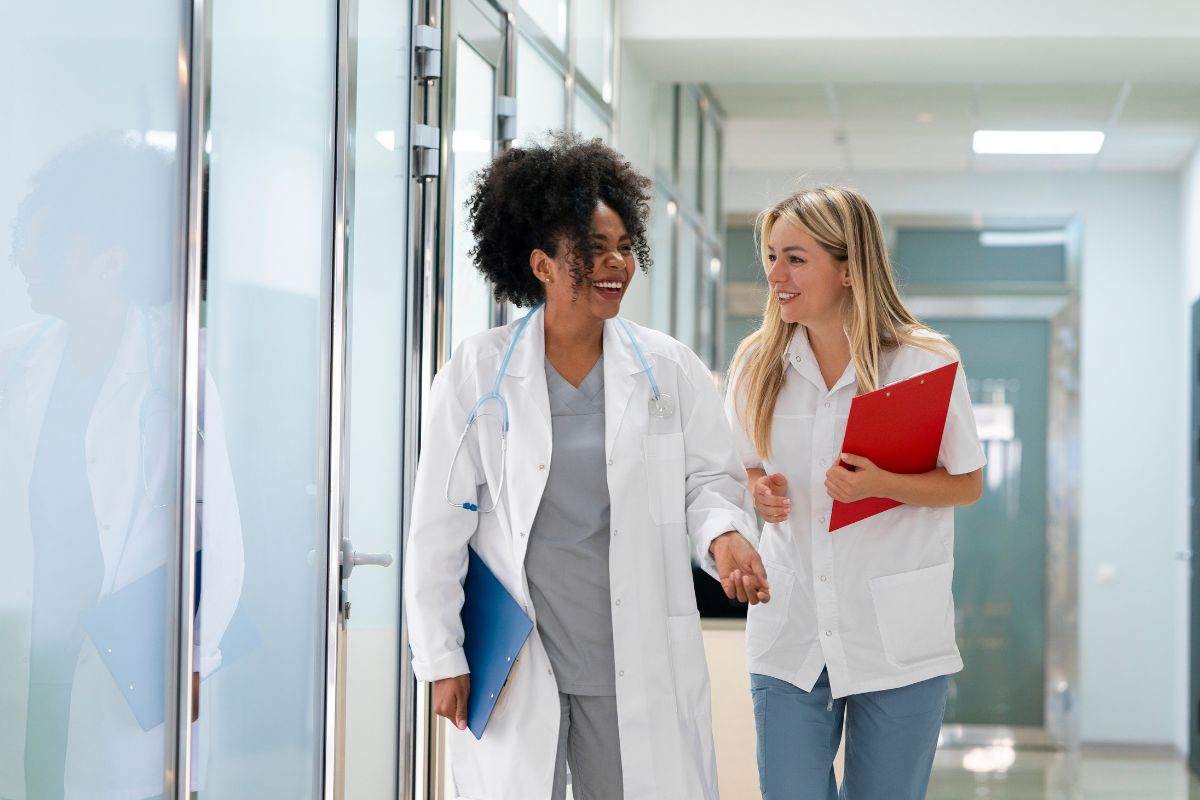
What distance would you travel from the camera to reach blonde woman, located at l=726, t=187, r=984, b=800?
2.08 m

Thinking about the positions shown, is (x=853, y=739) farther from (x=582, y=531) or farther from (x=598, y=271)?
(x=598, y=271)

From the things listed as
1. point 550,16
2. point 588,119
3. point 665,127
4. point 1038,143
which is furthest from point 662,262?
point 1038,143

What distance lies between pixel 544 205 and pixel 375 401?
2.27ft

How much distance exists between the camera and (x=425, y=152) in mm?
2645

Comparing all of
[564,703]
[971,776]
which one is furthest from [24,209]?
[971,776]

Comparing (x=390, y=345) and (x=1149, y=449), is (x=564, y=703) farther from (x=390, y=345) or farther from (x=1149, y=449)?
(x=1149, y=449)

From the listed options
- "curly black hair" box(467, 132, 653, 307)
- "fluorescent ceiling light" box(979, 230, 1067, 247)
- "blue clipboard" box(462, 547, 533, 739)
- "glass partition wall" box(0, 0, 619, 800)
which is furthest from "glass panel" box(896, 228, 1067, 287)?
"blue clipboard" box(462, 547, 533, 739)

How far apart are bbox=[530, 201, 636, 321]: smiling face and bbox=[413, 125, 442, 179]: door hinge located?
743mm

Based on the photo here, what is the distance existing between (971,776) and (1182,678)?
1.41 m

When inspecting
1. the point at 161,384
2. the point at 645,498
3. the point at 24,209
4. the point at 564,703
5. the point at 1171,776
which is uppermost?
the point at 24,209

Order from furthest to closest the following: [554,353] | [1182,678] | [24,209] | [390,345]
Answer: [1182,678] → [390,345] → [554,353] → [24,209]

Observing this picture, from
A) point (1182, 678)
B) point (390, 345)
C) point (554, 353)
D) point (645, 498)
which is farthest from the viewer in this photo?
point (1182, 678)

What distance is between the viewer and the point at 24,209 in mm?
1437

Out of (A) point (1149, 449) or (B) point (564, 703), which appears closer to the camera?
(B) point (564, 703)
